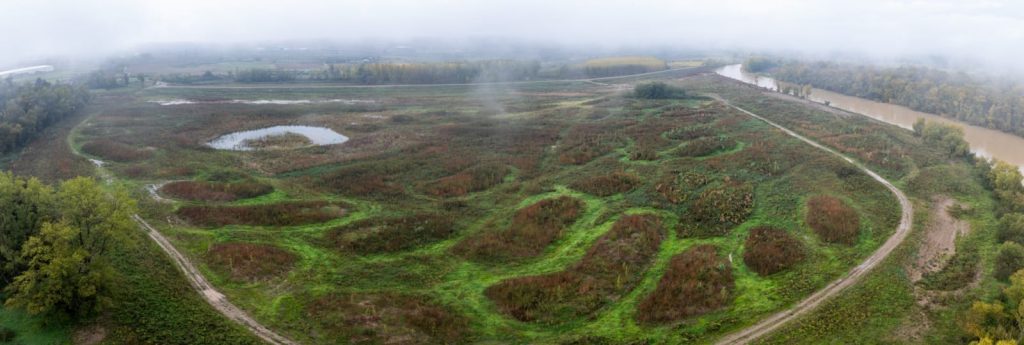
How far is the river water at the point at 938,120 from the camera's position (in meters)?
70.0

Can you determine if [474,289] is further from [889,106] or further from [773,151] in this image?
[889,106]

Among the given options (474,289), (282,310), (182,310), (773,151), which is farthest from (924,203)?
(182,310)

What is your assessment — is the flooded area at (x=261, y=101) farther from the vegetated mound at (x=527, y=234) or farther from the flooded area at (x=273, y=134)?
the vegetated mound at (x=527, y=234)

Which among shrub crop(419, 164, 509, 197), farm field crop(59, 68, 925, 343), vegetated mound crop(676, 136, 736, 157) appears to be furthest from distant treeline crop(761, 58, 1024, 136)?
shrub crop(419, 164, 509, 197)

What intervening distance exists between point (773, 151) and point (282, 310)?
183 ft

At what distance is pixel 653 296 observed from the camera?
29.2 m

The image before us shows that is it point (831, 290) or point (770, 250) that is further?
point (770, 250)

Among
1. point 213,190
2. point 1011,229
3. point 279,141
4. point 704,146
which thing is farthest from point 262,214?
point 1011,229

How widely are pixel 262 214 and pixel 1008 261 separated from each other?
51.4 meters

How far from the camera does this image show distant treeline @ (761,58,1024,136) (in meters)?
83.0

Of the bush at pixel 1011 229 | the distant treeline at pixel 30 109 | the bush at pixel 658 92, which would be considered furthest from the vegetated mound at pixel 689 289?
the bush at pixel 658 92

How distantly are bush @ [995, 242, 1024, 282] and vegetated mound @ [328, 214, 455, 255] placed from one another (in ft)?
115

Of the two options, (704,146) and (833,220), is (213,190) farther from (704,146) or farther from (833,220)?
(704,146)

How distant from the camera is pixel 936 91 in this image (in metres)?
99.0
